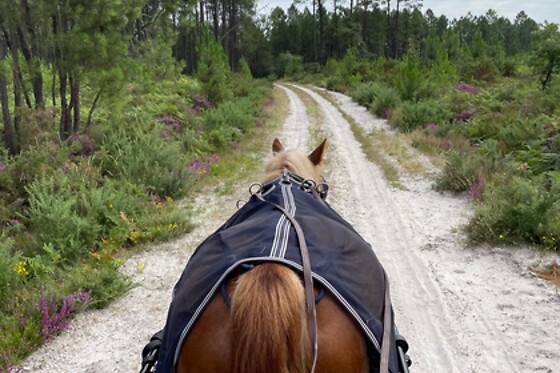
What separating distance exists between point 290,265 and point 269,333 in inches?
11.2

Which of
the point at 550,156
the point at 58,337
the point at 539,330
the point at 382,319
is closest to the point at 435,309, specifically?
the point at 539,330

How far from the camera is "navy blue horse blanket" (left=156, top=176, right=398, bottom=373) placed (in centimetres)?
171

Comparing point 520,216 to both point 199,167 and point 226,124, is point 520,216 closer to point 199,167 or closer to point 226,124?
point 199,167

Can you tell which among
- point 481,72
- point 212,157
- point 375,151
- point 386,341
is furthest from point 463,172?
point 481,72

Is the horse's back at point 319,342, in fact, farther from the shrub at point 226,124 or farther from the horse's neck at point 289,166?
the shrub at point 226,124

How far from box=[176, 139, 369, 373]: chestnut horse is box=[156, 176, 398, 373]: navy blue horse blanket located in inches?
1.7

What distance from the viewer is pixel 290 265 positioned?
166 centimetres

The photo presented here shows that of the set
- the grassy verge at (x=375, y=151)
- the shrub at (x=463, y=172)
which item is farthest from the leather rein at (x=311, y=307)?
the grassy verge at (x=375, y=151)

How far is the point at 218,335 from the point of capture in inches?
63.7

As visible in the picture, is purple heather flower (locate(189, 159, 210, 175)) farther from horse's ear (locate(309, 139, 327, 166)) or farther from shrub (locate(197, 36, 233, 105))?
shrub (locate(197, 36, 233, 105))

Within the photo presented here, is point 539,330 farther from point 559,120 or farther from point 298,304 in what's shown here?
point 559,120

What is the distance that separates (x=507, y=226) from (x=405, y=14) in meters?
58.6

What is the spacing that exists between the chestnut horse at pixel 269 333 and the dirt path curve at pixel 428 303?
7.16ft

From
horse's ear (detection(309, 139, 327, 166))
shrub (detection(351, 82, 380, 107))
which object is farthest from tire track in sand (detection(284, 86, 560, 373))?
shrub (detection(351, 82, 380, 107))
